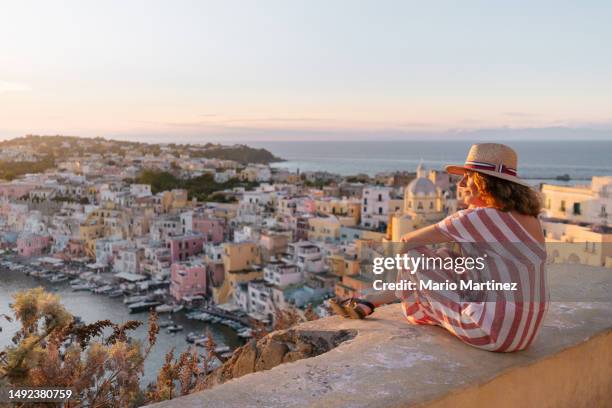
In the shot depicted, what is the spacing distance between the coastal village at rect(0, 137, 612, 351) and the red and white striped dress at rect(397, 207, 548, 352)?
586 cm

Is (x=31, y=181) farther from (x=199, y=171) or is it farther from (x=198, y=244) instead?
(x=198, y=244)

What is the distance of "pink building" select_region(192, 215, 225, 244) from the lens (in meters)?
24.8

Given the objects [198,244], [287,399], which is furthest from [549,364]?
[198,244]

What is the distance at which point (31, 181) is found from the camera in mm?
39875

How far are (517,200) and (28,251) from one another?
27.7 meters

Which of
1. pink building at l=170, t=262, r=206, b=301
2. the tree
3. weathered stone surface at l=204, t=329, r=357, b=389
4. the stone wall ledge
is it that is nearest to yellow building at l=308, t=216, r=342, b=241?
pink building at l=170, t=262, r=206, b=301

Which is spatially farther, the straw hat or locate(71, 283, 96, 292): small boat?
locate(71, 283, 96, 292): small boat

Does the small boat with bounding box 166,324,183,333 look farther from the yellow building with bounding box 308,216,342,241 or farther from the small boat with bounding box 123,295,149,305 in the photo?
the yellow building with bounding box 308,216,342,241

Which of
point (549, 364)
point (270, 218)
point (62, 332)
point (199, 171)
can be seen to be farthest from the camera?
point (199, 171)

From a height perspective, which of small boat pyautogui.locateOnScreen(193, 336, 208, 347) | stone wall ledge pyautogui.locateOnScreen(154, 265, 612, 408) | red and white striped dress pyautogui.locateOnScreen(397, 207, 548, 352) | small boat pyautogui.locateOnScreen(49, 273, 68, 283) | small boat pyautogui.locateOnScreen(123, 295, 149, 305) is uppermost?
red and white striped dress pyautogui.locateOnScreen(397, 207, 548, 352)

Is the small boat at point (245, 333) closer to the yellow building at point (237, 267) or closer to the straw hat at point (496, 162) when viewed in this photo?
the yellow building at point (237, 267)

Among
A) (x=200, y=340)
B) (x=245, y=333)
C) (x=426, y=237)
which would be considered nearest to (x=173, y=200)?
(x=245, y=333)

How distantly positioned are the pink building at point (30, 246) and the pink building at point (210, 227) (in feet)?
22.9

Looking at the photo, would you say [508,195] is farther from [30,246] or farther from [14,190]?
[14,190]
